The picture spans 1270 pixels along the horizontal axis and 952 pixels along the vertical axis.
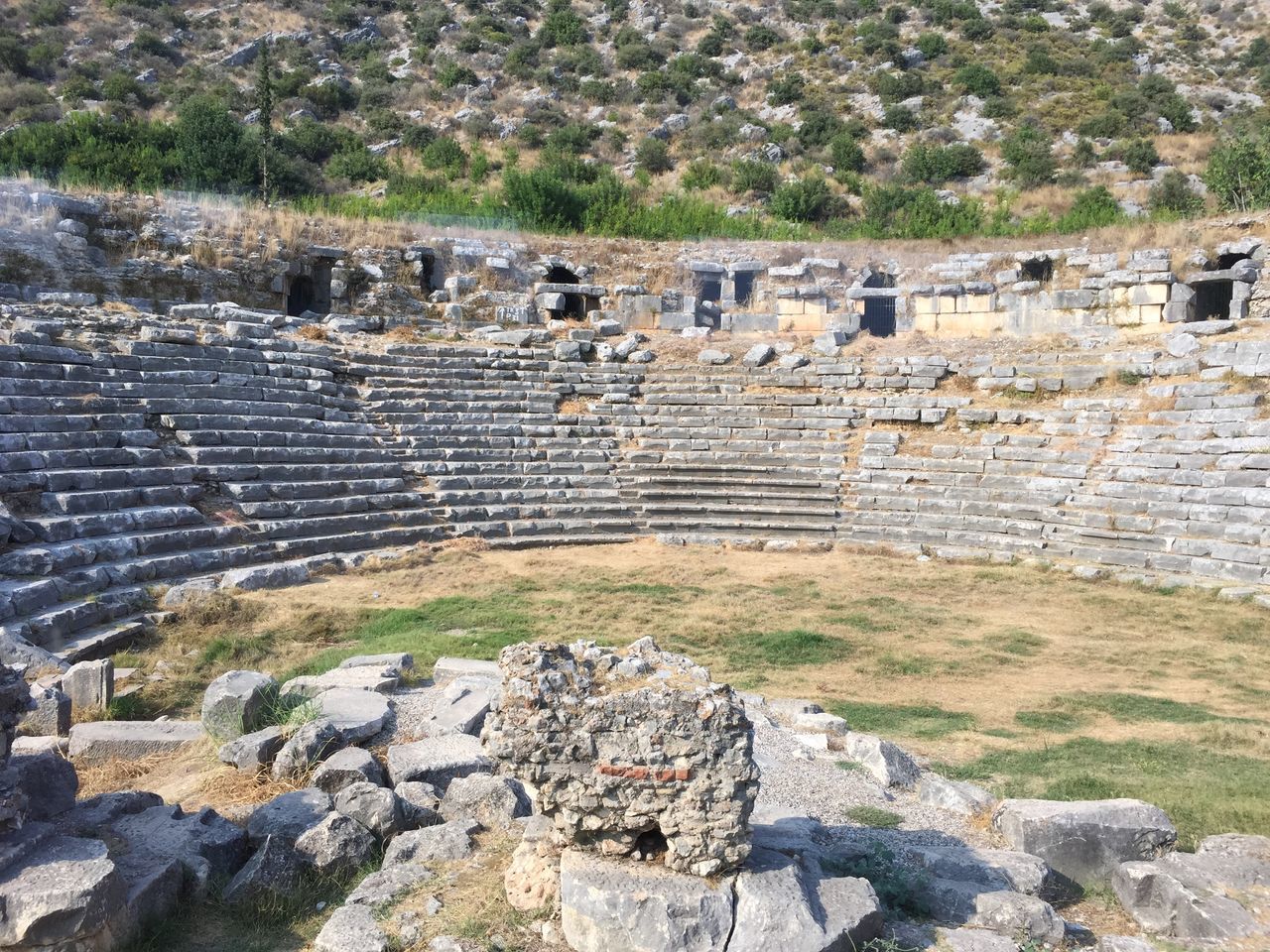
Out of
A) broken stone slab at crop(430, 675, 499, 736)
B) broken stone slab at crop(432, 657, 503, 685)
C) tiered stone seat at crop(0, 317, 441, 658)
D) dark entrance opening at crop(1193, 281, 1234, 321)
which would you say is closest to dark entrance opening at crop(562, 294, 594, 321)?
tiered stone seat at crop(0, 317, 441, 658)

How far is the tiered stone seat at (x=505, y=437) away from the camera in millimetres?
14055

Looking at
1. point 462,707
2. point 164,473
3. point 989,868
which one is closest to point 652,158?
point 164,473

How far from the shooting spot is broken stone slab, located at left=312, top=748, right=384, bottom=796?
4.98 m

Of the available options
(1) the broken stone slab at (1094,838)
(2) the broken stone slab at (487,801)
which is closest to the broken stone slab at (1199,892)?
(1) the broken stone slab at (1094,838)

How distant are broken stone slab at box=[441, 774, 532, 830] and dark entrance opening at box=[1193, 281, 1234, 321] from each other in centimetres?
1913

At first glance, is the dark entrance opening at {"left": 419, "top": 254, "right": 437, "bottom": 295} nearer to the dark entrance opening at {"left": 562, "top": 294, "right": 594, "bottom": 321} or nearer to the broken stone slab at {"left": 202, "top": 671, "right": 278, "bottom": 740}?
the dark entrance opening at {"left": 562, "top": 294, "right": 594, "bottom": 321}

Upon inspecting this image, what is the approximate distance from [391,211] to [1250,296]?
19741mm

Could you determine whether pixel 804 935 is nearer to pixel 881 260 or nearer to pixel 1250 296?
pixel 1250 296

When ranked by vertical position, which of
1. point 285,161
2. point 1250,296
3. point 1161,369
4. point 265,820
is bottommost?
point 265,820

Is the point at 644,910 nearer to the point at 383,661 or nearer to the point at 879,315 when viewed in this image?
the point at 383,661

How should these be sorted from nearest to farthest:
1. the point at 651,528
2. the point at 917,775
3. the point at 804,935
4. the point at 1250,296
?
the point at 804,935 < the point at 917,775 < the point at 651,528 < the point at 1250,296

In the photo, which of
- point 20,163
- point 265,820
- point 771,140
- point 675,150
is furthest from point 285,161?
point 265,820

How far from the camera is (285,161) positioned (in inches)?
1094

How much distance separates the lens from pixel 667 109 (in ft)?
122
